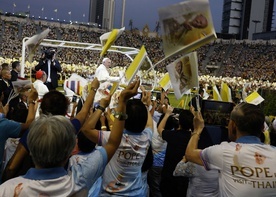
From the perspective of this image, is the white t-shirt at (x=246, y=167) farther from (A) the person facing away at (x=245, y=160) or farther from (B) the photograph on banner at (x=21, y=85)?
(B) the photograph on banner at (x=21, y=85)

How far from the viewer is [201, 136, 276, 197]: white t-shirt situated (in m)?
2.91

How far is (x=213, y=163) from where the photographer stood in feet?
9.93

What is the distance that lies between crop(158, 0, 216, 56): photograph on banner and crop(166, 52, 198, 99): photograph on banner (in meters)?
0.57

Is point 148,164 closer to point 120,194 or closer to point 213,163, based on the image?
point 120,194

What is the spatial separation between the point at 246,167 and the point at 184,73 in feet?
7.49

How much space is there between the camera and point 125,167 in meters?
3.54

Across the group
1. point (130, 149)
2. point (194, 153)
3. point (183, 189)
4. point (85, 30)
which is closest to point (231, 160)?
point (194, 153)

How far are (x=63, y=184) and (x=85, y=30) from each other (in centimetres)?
6651

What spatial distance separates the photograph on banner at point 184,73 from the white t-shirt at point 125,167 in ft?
5.04

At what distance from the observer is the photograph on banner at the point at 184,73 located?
488 centimetres

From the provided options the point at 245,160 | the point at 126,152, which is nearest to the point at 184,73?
the point at 126,152

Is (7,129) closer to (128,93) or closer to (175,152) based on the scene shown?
(128,93)

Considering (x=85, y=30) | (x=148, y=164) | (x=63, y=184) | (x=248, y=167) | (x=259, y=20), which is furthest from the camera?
(x=259, y=20)

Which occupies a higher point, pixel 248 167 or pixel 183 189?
pixel 248 167
